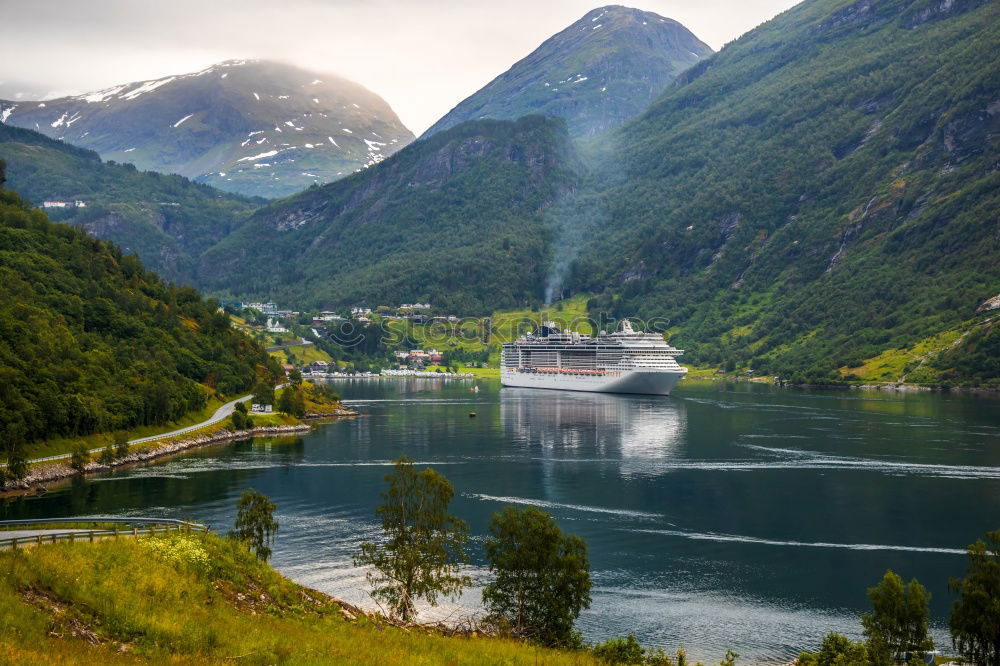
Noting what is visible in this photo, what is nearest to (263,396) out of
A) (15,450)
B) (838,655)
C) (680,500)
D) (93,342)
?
(93,342)

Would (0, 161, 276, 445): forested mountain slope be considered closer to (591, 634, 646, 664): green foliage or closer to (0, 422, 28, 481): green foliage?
(0, 422, 28, 481): green foliage

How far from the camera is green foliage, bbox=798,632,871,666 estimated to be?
3903 centimetres

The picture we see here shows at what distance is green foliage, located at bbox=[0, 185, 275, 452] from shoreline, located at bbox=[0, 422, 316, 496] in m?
4.79

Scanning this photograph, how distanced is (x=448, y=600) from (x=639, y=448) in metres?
66.7

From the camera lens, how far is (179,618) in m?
28.5

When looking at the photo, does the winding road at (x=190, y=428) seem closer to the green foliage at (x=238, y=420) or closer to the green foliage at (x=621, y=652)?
the green foliage at (x=238, y=420)

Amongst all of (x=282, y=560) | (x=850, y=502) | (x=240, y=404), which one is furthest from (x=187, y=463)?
(x=850, y=502)

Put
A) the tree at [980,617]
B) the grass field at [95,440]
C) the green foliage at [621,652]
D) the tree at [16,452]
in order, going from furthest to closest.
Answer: the grass field at [95,440] → the tree at [16,452] → the tree at [980,617] → the green foliage at [621,652]

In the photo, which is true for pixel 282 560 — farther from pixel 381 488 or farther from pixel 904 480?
pixel 904 480

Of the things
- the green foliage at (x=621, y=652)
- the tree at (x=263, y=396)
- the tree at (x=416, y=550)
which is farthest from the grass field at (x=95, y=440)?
the green foliage at (x=621, y=652)

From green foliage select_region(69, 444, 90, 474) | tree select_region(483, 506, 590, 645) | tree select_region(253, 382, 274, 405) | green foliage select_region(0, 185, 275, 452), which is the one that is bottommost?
tree select_region(483, 506, 590, 645)

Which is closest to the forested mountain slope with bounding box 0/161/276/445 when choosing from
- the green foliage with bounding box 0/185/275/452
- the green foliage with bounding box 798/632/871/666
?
the green foliage with bounding box 0/185/275/452

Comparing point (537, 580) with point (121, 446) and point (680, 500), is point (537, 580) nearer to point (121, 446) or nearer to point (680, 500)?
point (680, 500)

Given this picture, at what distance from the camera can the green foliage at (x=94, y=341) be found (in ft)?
311
